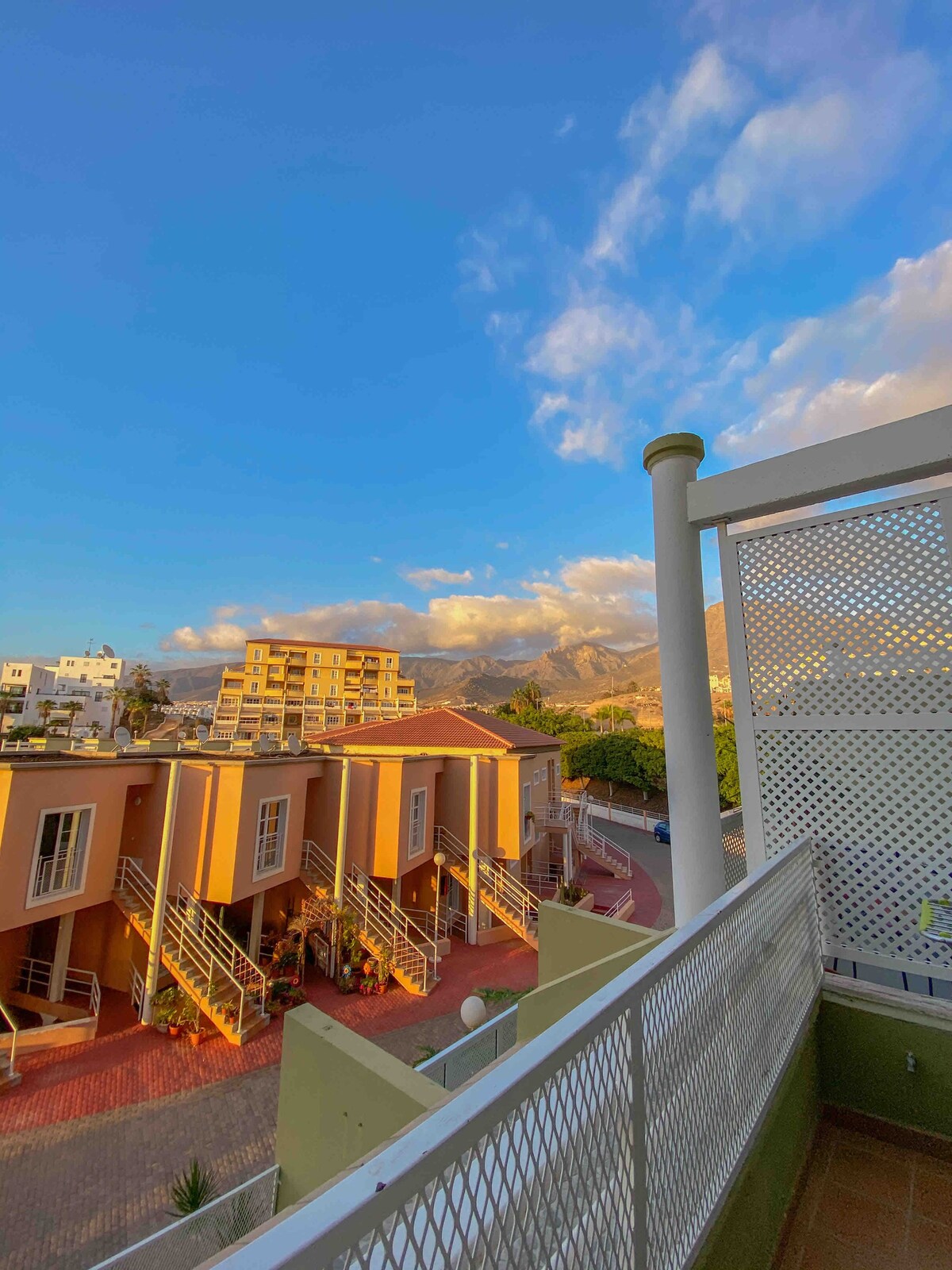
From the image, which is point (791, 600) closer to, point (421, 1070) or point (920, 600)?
point (920, 600)

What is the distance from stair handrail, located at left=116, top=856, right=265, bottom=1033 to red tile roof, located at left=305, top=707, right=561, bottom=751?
23.8 feet

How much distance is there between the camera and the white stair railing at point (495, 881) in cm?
1413

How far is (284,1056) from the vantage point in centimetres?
488

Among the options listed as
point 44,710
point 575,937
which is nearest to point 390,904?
point 575,937

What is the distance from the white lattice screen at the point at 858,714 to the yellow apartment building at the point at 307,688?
59.2 m

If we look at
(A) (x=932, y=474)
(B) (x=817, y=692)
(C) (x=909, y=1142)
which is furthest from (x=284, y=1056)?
(A) (x=932, y=474)

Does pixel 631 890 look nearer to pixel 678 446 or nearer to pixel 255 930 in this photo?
pixel 255 930

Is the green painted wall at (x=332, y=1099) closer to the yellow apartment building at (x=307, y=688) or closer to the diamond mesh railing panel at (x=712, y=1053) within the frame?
the diamond mesh railing panel at (x=712, y=1053)

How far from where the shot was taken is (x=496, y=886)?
47.7ft

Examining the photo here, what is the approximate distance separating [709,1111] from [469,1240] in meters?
1.55

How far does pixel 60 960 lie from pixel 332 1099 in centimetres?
876

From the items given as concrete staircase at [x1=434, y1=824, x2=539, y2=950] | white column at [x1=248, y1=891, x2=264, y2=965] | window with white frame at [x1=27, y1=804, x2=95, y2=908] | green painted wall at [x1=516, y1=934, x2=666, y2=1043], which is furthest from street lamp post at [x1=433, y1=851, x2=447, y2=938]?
green painted wall at [x1=516, y1=934, x2=666, y2=1043]

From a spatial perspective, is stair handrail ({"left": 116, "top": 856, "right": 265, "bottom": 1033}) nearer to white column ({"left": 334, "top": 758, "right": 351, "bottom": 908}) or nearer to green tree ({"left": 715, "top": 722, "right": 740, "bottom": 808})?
white column ({"left": 334, "top": 758, "right": 351, "bottom": 908})

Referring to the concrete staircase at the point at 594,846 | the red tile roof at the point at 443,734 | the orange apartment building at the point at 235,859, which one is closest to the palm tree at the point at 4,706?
the red tile roof at the point at 443,734
